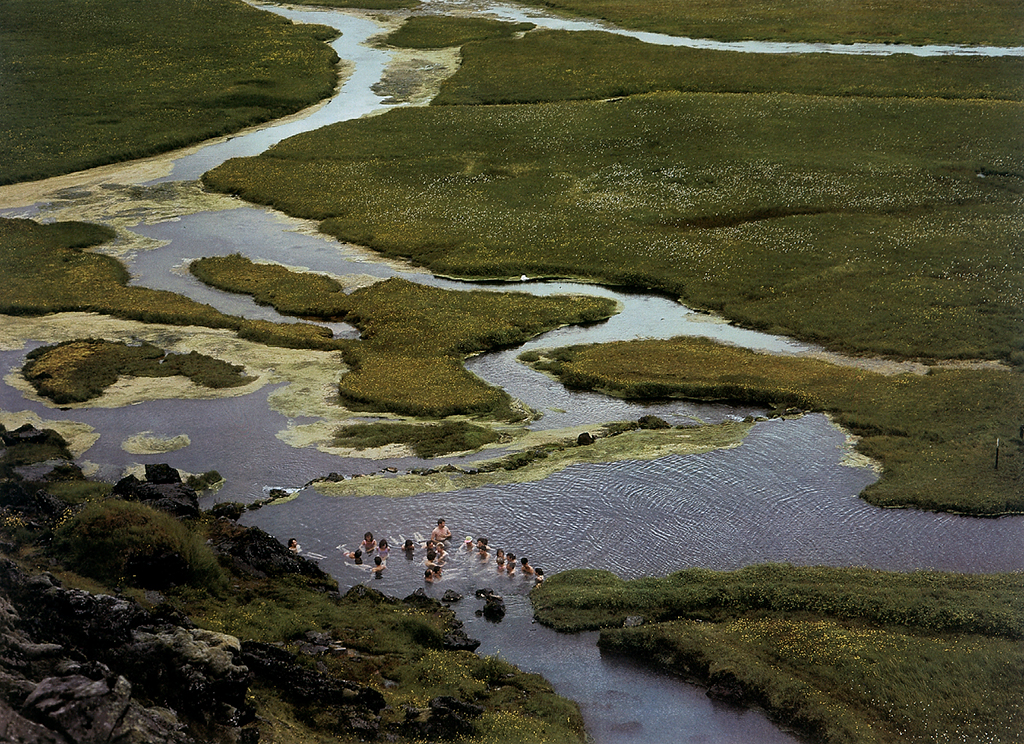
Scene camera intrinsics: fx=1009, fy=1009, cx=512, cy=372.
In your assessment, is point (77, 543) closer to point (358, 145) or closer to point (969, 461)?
point (969, 461)

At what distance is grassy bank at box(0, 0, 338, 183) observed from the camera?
99188mm

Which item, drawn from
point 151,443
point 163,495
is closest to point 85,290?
point 151,443

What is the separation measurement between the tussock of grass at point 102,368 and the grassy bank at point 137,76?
4223 centimetres

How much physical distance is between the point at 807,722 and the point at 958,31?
114995mm

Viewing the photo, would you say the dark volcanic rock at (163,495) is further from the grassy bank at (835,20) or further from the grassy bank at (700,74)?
the grassy bank at (835,20)

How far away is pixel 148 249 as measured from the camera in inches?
2982

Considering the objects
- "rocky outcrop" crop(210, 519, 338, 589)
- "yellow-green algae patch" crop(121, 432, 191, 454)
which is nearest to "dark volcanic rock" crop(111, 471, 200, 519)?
"rocky outcrop" crop(210, 519, 338, 589)

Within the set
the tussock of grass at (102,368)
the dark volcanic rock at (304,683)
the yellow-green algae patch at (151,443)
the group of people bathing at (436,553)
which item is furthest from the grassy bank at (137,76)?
the dark volcanic rock at (304,683)

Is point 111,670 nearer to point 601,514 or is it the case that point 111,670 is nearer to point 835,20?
point 601,514

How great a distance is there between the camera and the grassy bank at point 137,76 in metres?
99.2

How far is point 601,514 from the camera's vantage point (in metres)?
40.0

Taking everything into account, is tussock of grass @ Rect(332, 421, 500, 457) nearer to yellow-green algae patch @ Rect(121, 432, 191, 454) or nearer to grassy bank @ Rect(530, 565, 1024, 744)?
yellow-green algae patch @ Rect(121, 432, 191, 454)

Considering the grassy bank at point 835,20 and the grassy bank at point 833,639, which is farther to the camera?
the grassy bank at point 835,20

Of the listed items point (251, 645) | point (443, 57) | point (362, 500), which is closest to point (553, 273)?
point (362, 500)
